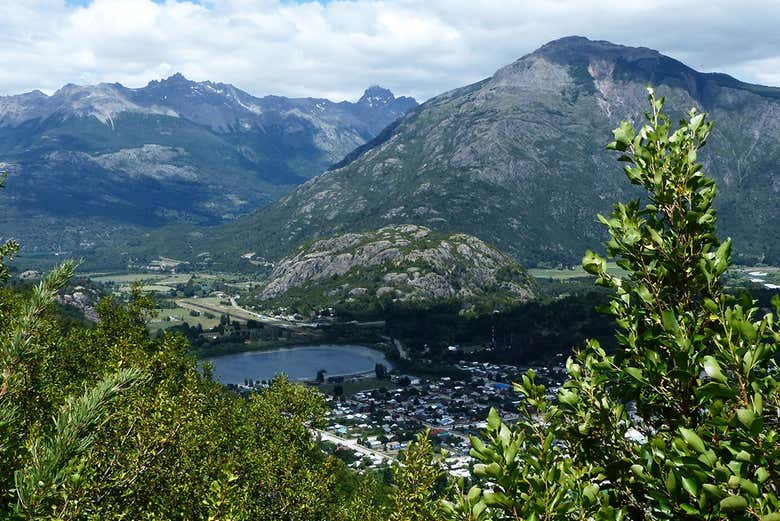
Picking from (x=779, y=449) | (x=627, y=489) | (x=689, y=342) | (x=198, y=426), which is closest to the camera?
(x=779, y=449)

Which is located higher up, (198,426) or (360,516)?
(198,426)

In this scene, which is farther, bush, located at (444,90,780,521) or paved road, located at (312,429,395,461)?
paved road, located at (312,429,395,461)

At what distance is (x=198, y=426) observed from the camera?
3553cm

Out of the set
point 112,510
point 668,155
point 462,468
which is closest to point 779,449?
point 668,155

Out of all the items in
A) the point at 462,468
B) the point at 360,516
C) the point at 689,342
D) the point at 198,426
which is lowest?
the point at 462,468

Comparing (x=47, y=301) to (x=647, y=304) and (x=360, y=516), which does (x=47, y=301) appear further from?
(x=360, y=516)

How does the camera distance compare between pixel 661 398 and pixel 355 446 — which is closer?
pixel 661 398

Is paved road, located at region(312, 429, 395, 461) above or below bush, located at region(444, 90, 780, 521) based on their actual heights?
below

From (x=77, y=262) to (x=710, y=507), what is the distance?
13496 mm

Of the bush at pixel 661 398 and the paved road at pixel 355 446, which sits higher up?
the bush at pixel 661 398

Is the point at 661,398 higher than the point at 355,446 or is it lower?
higher

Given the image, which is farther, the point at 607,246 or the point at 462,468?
the point at 462,468

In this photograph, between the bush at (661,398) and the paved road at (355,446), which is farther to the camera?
the paved road at (355,446)

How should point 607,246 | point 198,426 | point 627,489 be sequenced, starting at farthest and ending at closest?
point 198,426
point 607,246
point 627,489
